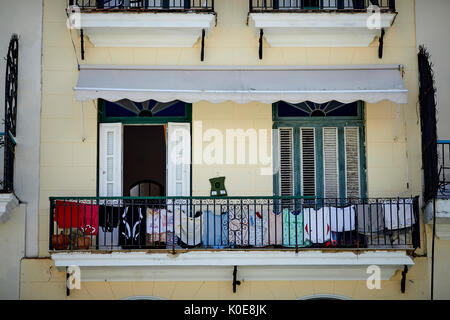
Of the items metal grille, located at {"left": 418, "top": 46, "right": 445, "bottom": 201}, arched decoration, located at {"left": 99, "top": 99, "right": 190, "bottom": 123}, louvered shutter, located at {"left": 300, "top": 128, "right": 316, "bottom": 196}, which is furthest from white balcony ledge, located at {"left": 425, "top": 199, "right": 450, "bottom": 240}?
arched decoration, located at {"left": 99, "top": 99, "right": 190, "bottom": 123}

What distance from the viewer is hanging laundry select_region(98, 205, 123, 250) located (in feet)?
42.5

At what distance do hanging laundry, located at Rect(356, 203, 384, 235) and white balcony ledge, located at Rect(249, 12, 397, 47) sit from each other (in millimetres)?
2866

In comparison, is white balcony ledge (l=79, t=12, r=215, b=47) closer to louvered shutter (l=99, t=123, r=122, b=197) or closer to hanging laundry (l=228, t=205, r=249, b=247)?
louvered shutter (l=99, t=123, r=122, b=197)

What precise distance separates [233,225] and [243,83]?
231 centimetres

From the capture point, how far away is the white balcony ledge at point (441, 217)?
42.2ft

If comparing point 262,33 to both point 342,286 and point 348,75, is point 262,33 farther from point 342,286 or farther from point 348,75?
point 342,286

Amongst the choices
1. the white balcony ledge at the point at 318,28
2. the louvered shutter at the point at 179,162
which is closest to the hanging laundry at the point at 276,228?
the louvered shutter at the point at 179,162

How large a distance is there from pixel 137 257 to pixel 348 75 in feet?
15.0

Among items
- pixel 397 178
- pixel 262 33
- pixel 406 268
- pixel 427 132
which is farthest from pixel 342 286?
pixel 262 33

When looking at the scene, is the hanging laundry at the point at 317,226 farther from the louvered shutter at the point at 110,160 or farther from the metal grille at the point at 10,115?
the metal grille at the point at 10,115

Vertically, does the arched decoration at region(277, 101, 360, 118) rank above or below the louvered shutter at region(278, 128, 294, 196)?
above

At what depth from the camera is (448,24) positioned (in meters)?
13.9

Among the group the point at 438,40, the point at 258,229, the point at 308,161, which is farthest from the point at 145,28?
the point at 438,40

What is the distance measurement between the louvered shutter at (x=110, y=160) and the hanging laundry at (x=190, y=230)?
1332mm
